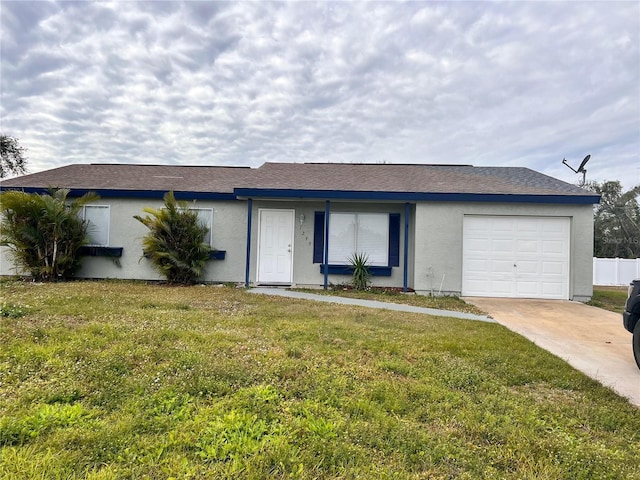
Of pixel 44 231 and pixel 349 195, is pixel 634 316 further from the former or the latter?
pixel 44 231

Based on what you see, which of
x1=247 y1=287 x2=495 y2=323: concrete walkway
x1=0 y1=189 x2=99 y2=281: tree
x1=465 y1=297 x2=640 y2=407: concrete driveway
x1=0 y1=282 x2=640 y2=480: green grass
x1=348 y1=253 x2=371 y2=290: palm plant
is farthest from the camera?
x1=348 y1=253 x2=371 y2=290: palm plant

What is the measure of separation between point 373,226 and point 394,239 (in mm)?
723

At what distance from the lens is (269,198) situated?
10.1 m

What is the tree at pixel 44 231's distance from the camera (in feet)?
29.9

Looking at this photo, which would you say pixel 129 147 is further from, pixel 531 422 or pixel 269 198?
pixel 531 422

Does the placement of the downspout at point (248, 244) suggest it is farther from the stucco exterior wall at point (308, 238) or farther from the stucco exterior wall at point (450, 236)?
the stucco exterior wall at point (450, 236)

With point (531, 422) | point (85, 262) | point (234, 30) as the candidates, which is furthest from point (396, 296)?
point (85, 262)

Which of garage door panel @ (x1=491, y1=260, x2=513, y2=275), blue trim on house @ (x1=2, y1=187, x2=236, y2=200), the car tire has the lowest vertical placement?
the car tire

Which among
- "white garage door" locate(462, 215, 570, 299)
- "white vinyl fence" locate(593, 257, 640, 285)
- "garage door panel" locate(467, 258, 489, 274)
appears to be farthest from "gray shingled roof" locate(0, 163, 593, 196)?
"white vinyl fence" locate(593, 257, 640, 285)

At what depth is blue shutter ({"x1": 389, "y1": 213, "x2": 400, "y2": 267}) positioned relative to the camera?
407 inches

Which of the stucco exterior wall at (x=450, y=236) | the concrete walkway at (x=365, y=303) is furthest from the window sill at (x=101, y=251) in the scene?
the stucco exterior wall at (x=450, y=236)

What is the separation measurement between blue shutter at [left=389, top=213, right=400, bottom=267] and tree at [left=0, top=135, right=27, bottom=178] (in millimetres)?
21550

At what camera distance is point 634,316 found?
167 inches

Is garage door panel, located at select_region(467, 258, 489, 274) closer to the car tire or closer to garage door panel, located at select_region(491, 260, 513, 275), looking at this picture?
garage door panel, located at select_region(491, 260, 513, 275)
